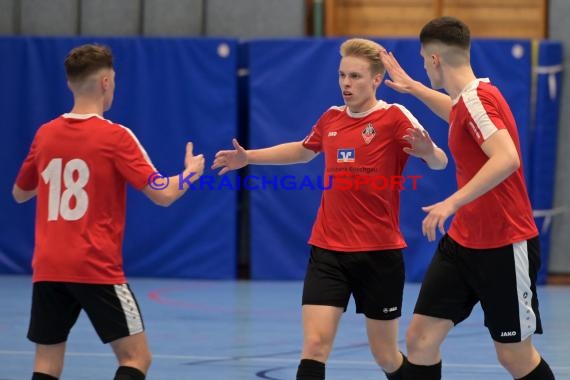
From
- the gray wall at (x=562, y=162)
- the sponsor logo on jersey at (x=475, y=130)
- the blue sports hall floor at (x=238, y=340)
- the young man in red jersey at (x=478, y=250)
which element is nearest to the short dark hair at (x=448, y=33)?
the young man in red jersey at (x=478, y=250)

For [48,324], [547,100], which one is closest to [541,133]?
[547,100]

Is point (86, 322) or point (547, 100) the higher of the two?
point (547, 100)

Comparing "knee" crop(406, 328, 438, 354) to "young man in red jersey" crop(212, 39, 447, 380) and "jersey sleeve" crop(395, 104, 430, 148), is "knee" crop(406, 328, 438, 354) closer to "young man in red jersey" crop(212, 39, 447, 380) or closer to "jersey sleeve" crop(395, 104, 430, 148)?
"young man in red jersey" crop(212, 39, 447, 380)

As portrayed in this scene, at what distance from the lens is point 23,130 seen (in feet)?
38.1

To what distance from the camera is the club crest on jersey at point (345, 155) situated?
4.97 metres

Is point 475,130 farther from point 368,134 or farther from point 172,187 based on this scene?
point 172,187

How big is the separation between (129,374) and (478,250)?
4.78ft

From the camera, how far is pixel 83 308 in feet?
13.9

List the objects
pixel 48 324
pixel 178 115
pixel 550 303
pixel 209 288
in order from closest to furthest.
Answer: pixel 48 324 < pixel 550 303 < pixel 209 288 < pixel 178 115

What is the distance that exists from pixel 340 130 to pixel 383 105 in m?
0.24

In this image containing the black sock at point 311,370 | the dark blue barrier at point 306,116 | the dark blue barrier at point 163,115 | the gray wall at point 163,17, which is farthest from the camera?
the gray wall at point 163,17

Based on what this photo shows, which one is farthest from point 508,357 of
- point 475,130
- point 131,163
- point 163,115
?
point 163,115

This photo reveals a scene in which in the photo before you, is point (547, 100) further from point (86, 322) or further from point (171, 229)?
point (86, 322)

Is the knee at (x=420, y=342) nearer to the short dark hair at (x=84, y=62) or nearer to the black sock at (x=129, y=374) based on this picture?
the black sock at (x=129, y=374)
